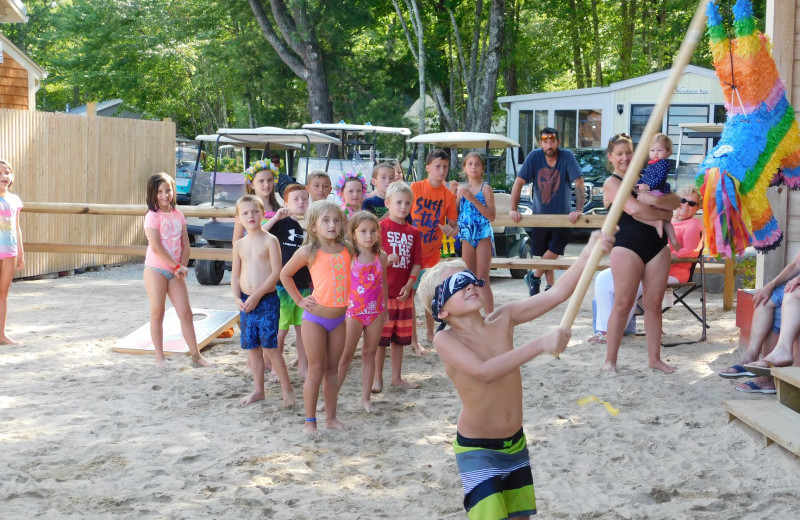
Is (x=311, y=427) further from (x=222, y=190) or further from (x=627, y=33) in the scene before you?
(x=627, y=33)

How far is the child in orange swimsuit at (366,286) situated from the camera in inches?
202

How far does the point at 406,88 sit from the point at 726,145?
68.3 ft

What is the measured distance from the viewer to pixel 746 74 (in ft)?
18.7

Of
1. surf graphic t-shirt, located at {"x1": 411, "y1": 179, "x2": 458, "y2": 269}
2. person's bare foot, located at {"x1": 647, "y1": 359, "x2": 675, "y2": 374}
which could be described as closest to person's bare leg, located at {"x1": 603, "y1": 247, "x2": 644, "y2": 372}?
person's bare foot, located at {"x1": 647, "y1": 359, "x2": 675, "y2": 374}

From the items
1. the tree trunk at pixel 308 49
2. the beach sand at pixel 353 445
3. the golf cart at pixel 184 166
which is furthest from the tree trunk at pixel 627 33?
the beach sand at pixel 353 445

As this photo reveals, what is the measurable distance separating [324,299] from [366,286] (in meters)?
0.38

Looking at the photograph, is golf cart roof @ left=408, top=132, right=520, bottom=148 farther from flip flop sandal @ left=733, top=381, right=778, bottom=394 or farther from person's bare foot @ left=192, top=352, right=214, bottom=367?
flip flop sandal @ left=733, top=381, right=778, bottom=394

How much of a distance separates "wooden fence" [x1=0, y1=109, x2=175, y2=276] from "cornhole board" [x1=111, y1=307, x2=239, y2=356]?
14.5 feet

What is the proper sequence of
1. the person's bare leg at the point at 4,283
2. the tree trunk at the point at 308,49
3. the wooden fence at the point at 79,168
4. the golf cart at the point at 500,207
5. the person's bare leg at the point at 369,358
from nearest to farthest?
the person's bare leg at the point at 369,358
the person's bare leg at the point at 4,283
the wooden fence at the point at 79,168
the golf cart at the point at 500,207
the tree trunk at the point at 308,49

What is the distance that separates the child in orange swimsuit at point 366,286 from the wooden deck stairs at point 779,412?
6.57ft

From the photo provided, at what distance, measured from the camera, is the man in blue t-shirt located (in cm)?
808

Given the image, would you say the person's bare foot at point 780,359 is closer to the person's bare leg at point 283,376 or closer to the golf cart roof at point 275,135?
the person's bare leg at point 283,376

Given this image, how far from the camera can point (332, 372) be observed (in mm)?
5016

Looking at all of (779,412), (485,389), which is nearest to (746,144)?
(779,412)
